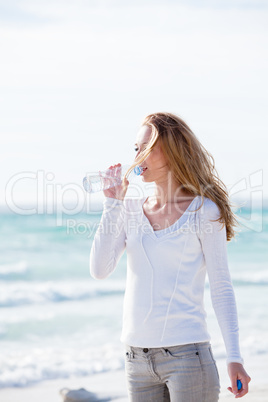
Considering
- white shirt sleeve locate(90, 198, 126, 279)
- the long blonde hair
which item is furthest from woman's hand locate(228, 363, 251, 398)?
white shirt sleeve locate(90, 198, 126, 279)

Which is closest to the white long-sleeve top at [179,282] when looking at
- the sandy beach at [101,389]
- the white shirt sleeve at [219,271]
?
the white shirt sleeve at [219,271]

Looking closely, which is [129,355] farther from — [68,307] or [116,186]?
[68,307]

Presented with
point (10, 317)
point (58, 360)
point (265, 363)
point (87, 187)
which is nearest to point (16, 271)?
point (10, 317)

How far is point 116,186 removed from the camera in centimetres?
249

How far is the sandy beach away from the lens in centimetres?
489

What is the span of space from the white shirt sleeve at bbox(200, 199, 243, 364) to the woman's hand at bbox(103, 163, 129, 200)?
359 mm

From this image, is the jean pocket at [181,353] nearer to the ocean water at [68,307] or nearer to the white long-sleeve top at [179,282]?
the white long-sleeve top at [179,282]

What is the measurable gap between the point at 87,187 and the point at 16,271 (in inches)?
539

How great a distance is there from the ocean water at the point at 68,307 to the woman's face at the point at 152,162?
0.52 meters

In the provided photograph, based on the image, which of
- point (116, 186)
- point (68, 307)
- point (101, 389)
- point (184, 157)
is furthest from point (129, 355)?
point (68, 307)

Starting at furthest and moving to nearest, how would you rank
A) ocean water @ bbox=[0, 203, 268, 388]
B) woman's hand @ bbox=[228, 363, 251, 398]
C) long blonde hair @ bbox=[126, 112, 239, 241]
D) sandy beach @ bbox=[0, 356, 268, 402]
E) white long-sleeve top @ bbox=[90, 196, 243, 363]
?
ocean water @ bbox=[0, 203, 268, 388] → sandy beach @ bbox=[0, 356, 268, 402] → long blonde hair @ bbox=[126, 112, 239, 241] → white long-sleeve top @ bbox=[90, 196, 243, 363] → woman's hand @ bbox=[228, 363, 251, 398]

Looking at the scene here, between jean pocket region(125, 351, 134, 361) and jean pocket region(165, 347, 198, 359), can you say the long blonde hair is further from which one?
jean pocket region(125, 351, 134, 361)

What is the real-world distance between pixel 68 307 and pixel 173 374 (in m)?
8.87

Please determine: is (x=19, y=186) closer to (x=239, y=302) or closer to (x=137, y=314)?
(x=239, y=302)
